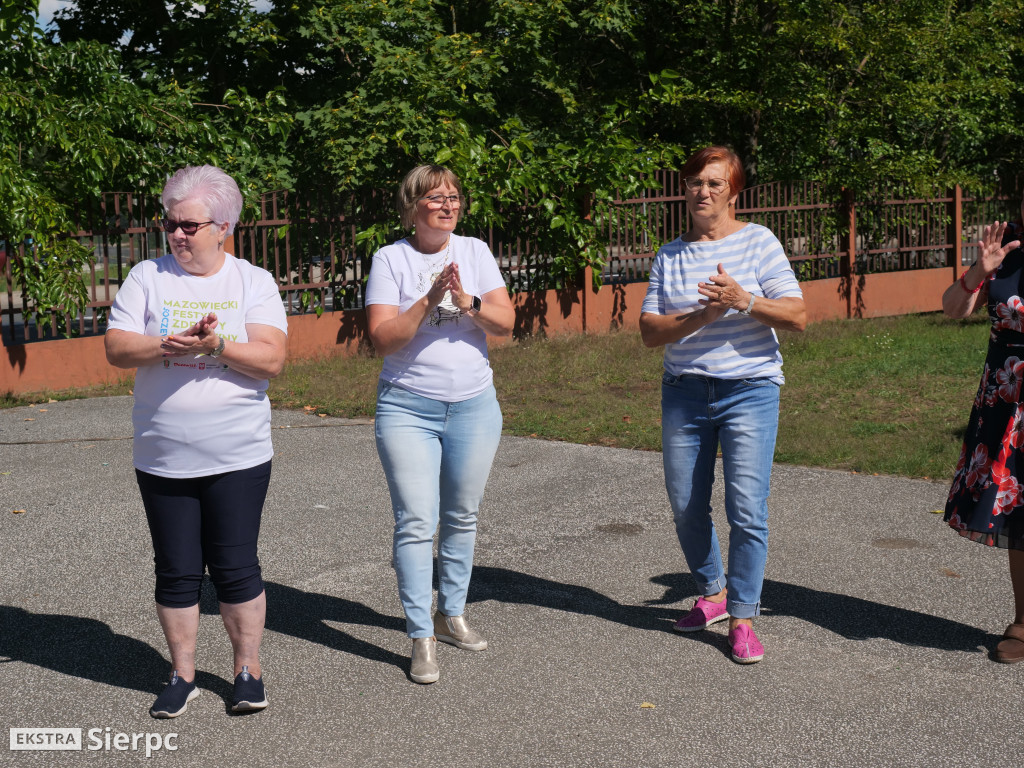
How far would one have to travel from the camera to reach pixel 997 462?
4133 millimetres

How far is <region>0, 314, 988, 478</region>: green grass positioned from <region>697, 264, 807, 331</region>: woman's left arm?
327 centimetres

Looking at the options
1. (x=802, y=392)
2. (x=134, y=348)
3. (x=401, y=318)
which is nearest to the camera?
(x=134, y=348)

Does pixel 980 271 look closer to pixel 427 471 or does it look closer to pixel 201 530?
pixel 427 471

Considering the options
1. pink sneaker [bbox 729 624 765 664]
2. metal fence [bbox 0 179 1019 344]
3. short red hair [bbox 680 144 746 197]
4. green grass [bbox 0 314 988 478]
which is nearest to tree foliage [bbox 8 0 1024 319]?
metal fence [bbox 0 179 1019 344]

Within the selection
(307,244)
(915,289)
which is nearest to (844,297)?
(915,289)

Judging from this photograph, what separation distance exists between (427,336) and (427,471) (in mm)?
489

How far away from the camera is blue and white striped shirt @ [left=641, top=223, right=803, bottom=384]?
4.20 m

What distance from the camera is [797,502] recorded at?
639cm

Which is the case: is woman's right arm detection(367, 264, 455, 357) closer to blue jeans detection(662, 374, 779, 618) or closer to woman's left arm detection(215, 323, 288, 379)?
woman's left arm detection(215, 323, 288, 379)

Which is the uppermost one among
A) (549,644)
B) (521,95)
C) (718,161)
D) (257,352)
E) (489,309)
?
(521,95)

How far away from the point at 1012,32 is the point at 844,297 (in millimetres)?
6145

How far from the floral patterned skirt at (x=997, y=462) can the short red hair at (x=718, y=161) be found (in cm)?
112

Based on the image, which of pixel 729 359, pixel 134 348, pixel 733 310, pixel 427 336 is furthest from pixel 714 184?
pixel 134 348

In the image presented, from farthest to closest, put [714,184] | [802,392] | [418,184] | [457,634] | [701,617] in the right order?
[802,392] → [701,617] → [457,634] → [714,184] → [418,184]
